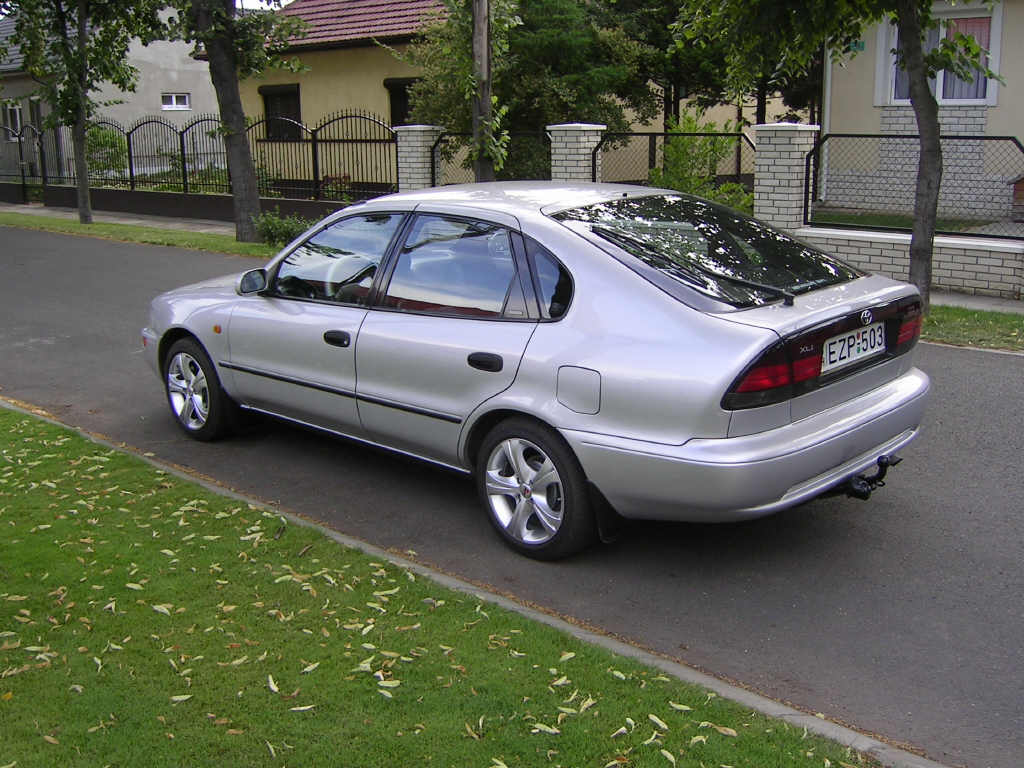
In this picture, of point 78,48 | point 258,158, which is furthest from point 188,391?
point 258,158

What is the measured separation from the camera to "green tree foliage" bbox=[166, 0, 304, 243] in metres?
18.2

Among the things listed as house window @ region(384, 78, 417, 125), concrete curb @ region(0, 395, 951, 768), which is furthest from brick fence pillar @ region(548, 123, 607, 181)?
concrete curb @ region(0, 395, 951, 768)

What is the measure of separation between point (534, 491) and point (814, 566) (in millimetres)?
1312

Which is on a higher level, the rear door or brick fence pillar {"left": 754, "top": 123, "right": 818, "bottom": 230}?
→ brick fence pillar {"left": 754, "top": 123, "right": 818, "bottom": 230}

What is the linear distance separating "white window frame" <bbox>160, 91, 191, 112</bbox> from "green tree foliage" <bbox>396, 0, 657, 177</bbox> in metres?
19.2

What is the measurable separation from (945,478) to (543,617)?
2.80 meters

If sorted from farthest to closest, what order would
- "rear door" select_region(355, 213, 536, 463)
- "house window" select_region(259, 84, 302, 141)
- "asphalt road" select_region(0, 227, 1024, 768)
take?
"house window" select_region(259, 84, 302, 141), "rear door" select_region(355, 213, 536, 463), "asphalt road" select_region(0, 227, 1024, 768)

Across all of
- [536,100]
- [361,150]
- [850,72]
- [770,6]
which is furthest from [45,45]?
[770,6]

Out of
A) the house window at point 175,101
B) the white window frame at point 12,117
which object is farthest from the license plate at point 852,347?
the white window frame at point 12,117

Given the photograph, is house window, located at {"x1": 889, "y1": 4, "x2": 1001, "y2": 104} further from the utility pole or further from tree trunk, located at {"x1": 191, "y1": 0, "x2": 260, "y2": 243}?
tree trunk, located at {"x1": 191, "y1": 0, "x2": 260, "y2": 243}

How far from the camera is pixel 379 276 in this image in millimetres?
5766

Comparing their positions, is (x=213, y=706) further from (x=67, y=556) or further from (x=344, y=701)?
(x=67, y=556)

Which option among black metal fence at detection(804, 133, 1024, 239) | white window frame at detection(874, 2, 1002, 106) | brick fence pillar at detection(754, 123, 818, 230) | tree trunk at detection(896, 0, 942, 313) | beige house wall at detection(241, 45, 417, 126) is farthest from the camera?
beige house wall at detection(241, 45, 417, 126)

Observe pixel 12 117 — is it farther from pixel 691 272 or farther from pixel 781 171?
pixel 691 272
